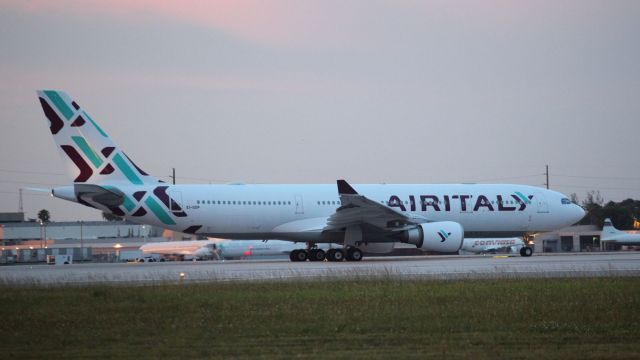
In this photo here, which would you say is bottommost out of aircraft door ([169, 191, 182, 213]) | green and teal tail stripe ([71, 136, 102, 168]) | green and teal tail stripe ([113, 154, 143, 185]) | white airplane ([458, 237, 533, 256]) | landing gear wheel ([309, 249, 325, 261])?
white airplane ([458, 237, 533, 256])

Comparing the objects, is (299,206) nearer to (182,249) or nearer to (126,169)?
(126,169)

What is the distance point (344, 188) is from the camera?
121ft

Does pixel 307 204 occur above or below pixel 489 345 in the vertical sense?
above

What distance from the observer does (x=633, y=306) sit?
16.7 m

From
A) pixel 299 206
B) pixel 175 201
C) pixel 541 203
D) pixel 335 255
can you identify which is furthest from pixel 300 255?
pixel 541 203

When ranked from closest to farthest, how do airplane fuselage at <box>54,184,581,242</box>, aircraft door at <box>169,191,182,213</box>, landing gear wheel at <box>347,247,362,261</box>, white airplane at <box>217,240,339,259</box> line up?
1. aircraft door at <box>169,191,182,213</box>
2. airplane fuselage at <box>54,184,581,242</box>
3. landing gear wheel at <box>347,247,362,261</box>
4. white airplane at <box>217,240,339,259</box>

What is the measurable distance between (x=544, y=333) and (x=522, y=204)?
30268 mm

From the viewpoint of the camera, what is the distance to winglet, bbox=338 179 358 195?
36.6 metres

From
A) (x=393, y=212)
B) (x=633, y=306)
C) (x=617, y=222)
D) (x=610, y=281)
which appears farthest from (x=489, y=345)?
(x=617, y=222)

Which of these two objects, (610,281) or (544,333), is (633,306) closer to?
(544,333)

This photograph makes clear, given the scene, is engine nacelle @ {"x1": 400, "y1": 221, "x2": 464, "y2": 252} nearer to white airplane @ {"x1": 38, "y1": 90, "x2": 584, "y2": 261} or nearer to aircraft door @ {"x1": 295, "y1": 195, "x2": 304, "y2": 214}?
white airplane @ {"x1": 38, "y1": 90, "x2": 584, "y2": 261}

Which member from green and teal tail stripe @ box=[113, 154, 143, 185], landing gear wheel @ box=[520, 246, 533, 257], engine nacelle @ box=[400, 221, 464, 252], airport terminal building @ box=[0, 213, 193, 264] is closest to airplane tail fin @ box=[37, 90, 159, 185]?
green and teal tail stripe @ box=[113, 154, 143, 185]

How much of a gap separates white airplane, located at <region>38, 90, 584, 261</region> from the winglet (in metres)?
0.04

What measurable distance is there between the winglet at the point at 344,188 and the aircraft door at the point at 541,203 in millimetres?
11305
